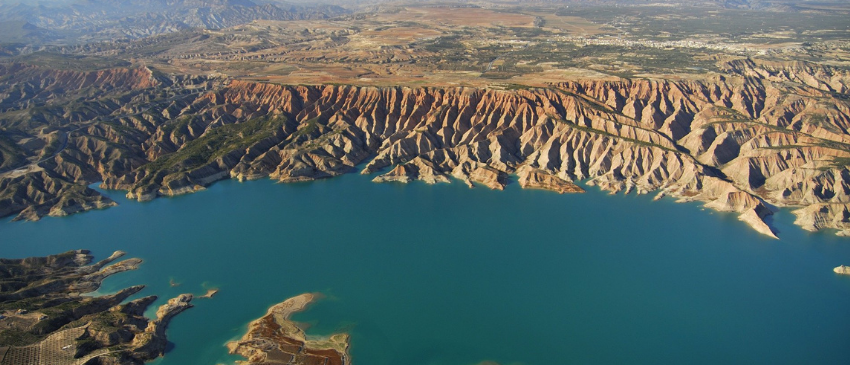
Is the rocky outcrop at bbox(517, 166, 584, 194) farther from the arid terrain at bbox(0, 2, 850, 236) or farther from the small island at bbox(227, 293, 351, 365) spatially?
the small island at bbox(227, 293, 351, 365)

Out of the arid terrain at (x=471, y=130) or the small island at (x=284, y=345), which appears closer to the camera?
the small island at (x=284, y=345)

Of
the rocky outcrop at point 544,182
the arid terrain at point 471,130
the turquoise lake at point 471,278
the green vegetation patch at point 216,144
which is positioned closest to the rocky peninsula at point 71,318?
the turquoise lake at point 471,278

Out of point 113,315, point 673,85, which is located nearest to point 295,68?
point 673,85

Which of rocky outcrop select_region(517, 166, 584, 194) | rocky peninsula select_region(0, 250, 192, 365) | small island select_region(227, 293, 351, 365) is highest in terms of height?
rocky outcrop select_region(517, 166, 584, 194)

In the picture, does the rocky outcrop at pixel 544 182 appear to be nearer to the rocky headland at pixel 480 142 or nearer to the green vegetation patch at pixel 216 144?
the rocky headland at pixel 480 142

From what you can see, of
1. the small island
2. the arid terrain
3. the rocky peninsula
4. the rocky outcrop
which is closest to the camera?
the rocky peninsula

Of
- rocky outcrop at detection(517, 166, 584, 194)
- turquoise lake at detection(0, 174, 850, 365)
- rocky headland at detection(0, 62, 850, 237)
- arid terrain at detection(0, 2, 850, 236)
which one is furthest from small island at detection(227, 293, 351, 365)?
rocky outcrop at detection(517, 166, 584, 194)

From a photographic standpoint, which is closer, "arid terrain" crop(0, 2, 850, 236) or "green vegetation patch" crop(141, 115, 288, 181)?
"arid terrain" crop(0, 2, 850, 236)
